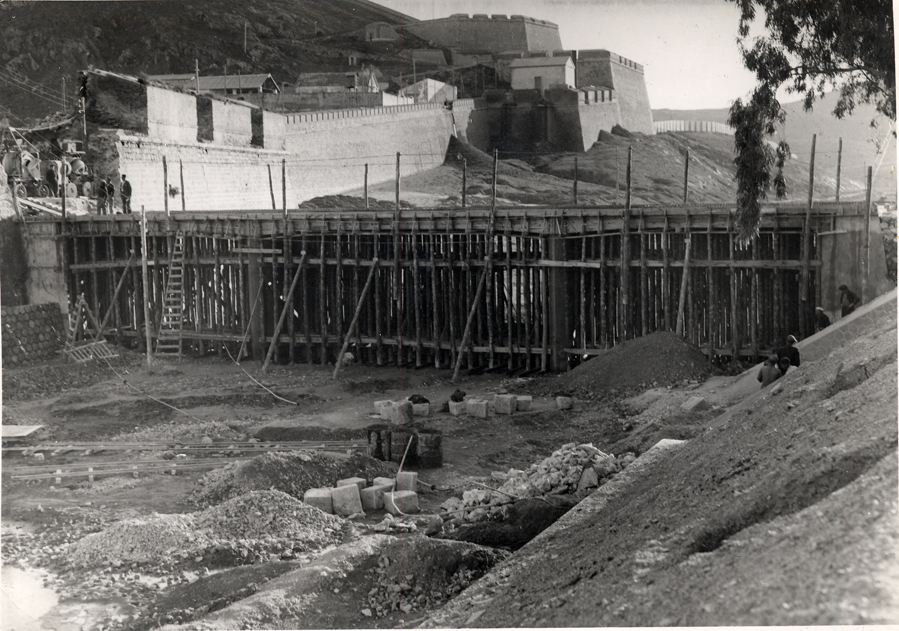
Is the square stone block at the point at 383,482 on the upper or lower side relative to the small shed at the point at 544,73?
lower

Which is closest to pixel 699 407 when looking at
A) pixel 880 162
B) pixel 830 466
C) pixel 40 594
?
pixel 880 162

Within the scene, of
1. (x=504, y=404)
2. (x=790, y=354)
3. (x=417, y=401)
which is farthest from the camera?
(x=417, y=401)

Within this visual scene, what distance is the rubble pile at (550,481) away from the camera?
10117 millimetres

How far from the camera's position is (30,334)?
62.2ft

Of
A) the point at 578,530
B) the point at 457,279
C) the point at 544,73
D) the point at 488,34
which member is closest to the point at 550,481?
the point at 578,530

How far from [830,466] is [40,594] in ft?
22.3

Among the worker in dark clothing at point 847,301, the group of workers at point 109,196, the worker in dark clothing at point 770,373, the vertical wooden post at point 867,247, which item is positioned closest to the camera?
the worker in dark clothing at point 770,373

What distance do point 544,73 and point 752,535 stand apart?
1608 inches

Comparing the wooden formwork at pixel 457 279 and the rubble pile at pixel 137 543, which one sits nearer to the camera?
the rubble pile at pixel 137 543

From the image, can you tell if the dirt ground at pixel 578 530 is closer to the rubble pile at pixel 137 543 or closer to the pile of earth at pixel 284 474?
the rubble pile at pixel 137 543

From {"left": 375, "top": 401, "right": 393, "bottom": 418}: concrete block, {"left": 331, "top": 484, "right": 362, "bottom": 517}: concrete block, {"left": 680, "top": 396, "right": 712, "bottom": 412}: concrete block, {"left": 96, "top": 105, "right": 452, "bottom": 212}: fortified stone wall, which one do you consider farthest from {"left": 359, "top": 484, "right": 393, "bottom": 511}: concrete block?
{"left": 96, "top": 105, "right": 452, "bottom": 212}: fortified stone wall

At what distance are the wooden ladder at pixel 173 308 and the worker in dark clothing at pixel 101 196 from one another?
3.19 metres

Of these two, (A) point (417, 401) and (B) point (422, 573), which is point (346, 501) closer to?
(B) point (422, 573)

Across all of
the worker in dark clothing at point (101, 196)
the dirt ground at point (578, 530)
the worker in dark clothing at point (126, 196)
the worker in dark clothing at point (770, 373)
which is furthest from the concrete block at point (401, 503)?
the worker in dark clothing at point (126, 196)
